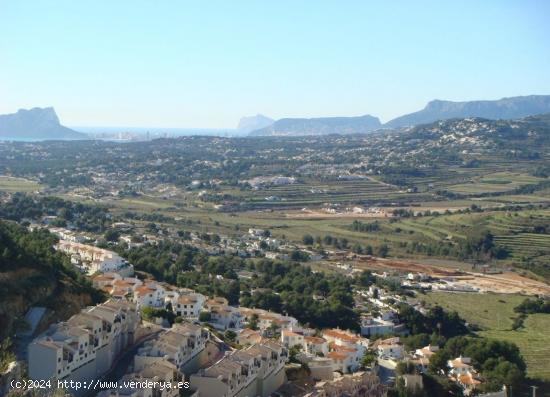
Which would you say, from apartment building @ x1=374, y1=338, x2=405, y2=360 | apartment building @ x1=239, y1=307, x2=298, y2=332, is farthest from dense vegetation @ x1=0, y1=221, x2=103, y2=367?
apartment building @ x1=374, y1=338, x2=405, y2=360

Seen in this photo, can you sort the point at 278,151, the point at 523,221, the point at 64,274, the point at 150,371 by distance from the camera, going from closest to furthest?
the point at 150,371
the point at 64,274
the point at 523,221
the point at 278,151

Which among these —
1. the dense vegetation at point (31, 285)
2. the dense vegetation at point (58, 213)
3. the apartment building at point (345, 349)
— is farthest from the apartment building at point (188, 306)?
the dense vegetation at point (58, 213)

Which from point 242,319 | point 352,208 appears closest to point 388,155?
point 352,208

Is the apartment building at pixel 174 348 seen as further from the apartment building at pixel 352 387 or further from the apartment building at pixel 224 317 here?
the apartment building at pixel 224 317

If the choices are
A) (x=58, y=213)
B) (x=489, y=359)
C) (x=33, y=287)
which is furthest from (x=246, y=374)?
(x=58, y=213)

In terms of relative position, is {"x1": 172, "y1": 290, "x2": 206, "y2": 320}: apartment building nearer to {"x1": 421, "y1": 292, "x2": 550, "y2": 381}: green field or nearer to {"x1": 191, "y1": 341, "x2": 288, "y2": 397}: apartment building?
{"x1": 191, "y1": 341, "x2": 288, "y2": 397}: apartment building

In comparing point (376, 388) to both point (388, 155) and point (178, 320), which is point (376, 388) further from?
point (388, 155)
